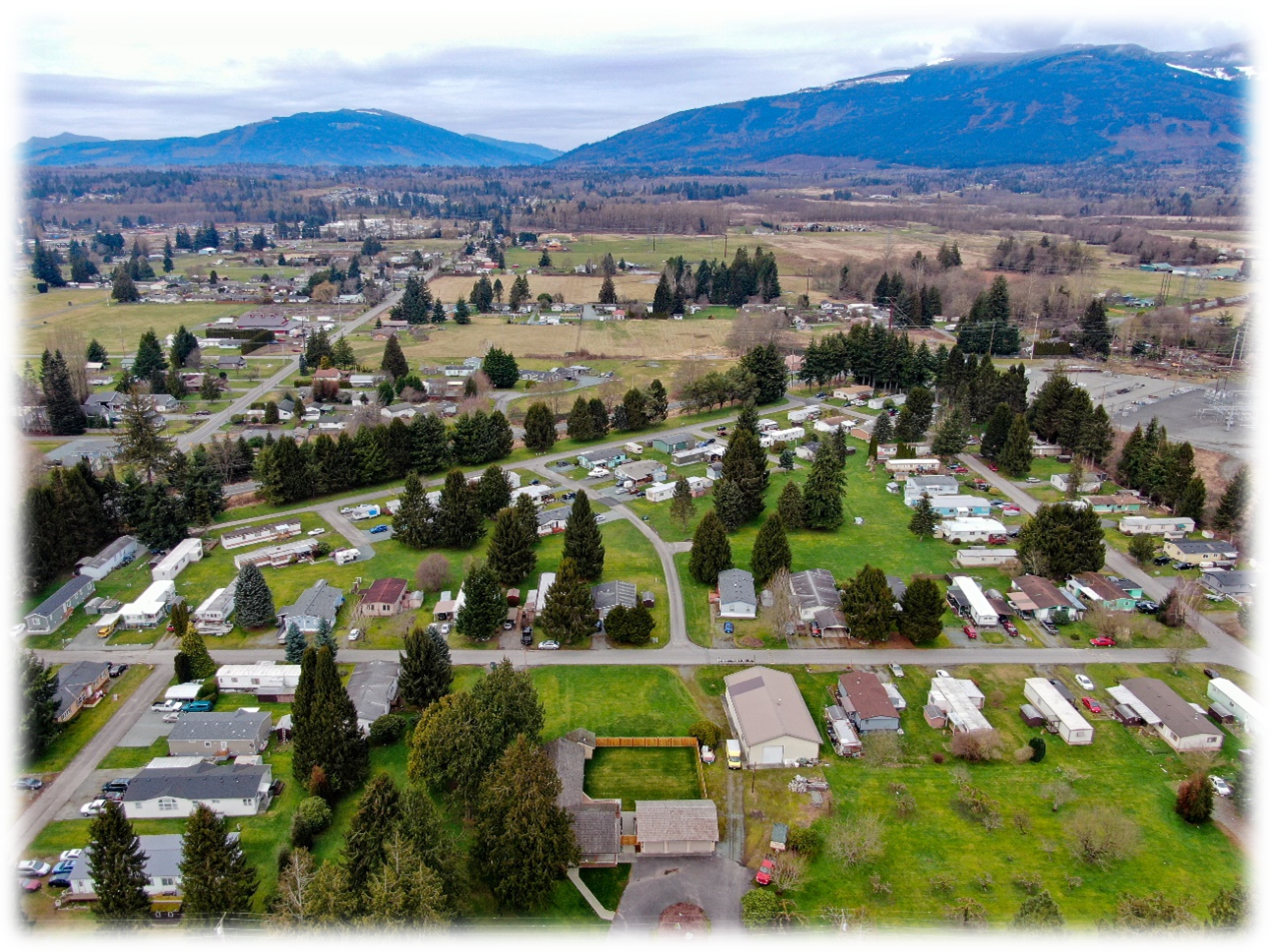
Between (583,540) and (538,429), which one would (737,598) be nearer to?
(583,540)

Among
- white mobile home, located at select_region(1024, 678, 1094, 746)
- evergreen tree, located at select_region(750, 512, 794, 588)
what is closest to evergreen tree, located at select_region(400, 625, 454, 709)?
evergreen tree, located at select_region(750, 512, 794, 588)

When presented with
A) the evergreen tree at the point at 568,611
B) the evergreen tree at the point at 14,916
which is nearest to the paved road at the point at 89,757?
the evergreen tree at the point at 14,916

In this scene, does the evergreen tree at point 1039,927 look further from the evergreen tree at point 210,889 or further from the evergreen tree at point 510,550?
the evergreen tree at point 510,550

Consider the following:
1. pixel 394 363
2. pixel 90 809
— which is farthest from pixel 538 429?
pixel 90 809

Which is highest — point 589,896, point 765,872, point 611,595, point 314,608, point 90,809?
point 314,608

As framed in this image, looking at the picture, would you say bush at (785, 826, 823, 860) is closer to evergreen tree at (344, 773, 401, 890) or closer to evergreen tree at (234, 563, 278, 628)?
evergreen tree at (344, 773, 401, 890)

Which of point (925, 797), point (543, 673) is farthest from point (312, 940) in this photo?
point (925, 797)
